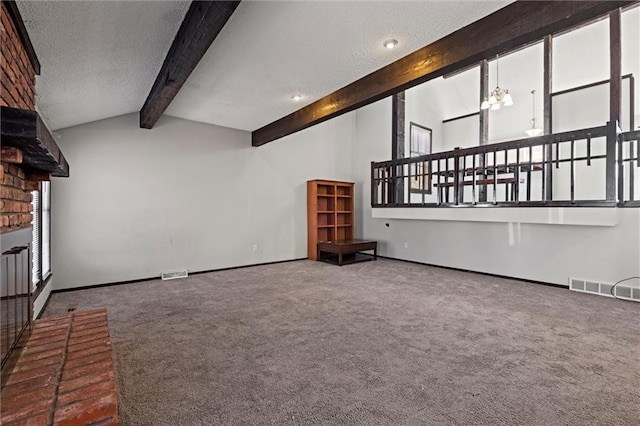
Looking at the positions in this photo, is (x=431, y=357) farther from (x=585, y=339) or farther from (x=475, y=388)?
(x=585, y=339)

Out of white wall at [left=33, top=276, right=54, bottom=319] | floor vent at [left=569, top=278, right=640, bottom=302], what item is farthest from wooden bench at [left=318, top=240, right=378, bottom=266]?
white wall at [left=33, top=276, right=54, bottom=319]

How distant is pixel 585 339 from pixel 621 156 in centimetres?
281

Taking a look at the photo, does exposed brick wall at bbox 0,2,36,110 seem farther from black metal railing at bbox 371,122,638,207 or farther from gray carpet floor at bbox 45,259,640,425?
black metal railing at bbox 371,122,638,207

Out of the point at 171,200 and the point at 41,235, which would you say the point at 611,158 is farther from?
the point at 41,235

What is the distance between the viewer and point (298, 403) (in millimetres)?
1939

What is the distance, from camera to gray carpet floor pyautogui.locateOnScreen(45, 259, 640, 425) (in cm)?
188

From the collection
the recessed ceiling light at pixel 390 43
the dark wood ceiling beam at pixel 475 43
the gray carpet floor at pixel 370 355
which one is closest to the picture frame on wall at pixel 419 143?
the gray carpet floor at pixel 370 355

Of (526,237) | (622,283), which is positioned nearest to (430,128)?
(526,237)

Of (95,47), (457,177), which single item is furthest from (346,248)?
(95,47)

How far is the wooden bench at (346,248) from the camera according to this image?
21.1 ft

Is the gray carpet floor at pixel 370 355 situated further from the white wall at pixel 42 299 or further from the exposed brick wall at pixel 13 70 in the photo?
the exposed brick wall at pixel 13 70

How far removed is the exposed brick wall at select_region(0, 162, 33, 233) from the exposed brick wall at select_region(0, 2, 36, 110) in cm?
42

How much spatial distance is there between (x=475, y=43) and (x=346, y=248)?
447 cm

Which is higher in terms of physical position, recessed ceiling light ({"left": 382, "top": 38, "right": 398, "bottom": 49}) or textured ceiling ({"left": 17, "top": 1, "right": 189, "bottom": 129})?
recessed ceiling light ({"left": 382, "top": 38, "right": 398, "bottom": 49})
